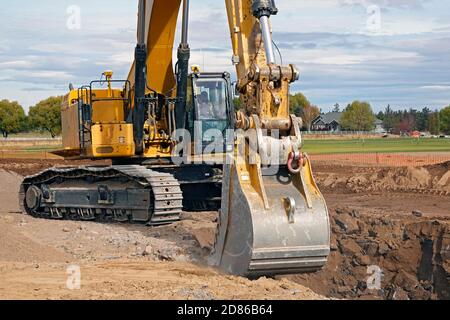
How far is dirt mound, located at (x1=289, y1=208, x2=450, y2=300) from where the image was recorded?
13781 millimetres

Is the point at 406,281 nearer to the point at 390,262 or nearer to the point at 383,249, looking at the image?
the point at 390,262

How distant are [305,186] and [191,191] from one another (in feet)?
22.2

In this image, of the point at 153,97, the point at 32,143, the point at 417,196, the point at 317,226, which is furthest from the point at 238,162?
the point at 32,143

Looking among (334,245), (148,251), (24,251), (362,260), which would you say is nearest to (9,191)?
(334,245)

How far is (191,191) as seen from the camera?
52.0 feet

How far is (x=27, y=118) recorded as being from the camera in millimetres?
87750

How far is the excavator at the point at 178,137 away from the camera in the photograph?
30.9 ft

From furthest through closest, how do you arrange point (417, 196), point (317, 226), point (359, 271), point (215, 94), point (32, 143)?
point (32, 143) < point (417, 196) < point (215, 94) < point (359, 271) < point (317, 226)

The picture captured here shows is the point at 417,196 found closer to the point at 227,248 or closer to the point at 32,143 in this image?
the point at 227,248

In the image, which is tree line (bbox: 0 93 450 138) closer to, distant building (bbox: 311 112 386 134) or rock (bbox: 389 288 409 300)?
distant building (bbox: 311 112 386 134)

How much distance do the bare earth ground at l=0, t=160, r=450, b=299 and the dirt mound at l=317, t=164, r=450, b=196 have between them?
3.04 meters

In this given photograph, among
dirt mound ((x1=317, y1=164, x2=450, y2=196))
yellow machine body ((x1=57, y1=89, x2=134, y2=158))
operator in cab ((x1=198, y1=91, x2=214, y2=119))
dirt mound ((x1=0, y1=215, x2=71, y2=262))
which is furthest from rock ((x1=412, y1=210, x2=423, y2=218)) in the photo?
dirt mound ((x1=0, y1=215, x2=71, y2=262))

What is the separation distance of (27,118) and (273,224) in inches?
3242

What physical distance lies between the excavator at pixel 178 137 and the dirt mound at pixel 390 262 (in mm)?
2800
